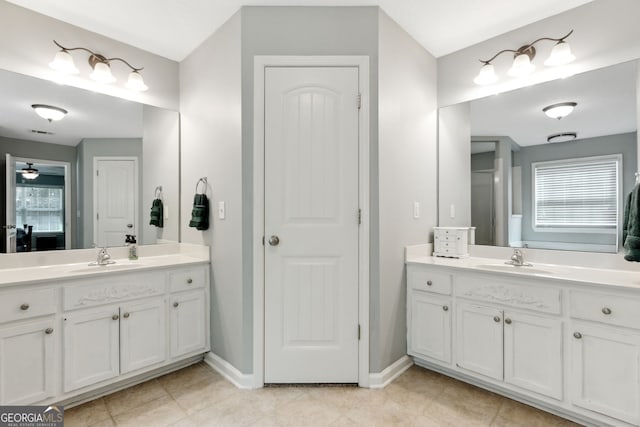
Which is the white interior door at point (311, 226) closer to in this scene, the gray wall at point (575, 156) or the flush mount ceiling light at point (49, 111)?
the gray wall at point (575, 156)

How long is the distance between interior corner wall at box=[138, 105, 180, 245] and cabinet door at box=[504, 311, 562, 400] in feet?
8.42

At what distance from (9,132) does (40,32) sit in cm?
69

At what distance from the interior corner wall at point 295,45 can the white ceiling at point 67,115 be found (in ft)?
3.58

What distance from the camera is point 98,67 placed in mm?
2146

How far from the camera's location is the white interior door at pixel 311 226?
2.01m

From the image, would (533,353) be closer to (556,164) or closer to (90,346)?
(556,164)

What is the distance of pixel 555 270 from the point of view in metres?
1.91

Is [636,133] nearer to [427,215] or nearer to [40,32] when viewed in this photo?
[427,215]

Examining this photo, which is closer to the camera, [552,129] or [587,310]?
[587,310]

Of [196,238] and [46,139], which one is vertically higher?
[46,139]

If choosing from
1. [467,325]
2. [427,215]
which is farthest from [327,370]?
[427,215]

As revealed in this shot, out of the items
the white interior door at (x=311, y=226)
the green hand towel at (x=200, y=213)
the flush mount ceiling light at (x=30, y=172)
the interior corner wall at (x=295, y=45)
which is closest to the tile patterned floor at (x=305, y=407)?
the white interior door at (x=311, y=226)

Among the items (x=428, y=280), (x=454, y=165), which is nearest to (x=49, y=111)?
(x=428, y=280)

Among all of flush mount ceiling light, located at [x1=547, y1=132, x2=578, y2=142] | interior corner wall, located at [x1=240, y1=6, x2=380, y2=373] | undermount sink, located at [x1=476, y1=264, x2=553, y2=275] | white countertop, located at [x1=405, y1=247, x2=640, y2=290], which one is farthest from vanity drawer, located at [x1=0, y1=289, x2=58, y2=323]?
flush mount ceiling light, located at [x1=547, y1=132, x2=578, y2=142]
